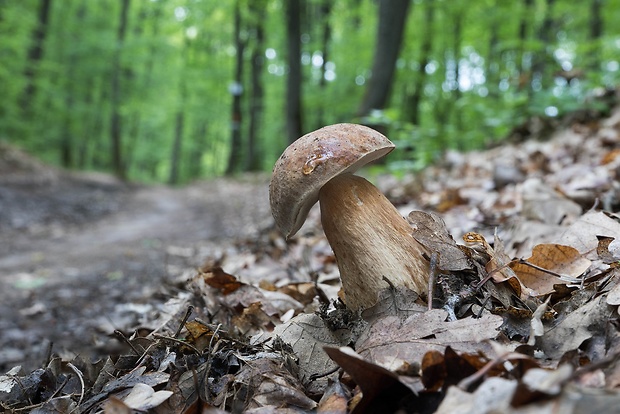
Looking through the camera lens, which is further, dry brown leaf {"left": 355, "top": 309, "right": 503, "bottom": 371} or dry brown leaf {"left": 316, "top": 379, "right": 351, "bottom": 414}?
dry brown leaf {"left": 355, "top": 309, "right": 503, "bottom": 371}

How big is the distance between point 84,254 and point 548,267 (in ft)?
21.5

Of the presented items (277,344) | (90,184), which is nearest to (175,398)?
(277,344)

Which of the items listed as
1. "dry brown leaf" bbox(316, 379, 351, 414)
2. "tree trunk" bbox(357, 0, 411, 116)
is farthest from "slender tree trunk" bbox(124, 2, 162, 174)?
"dry brown leaf" bbox(316, 379, 351, 414)

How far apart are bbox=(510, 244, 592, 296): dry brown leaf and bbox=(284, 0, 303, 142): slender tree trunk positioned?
9013mm

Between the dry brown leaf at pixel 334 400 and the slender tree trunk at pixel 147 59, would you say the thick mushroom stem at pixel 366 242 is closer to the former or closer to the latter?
the dry brown leaf at pixel 334 400

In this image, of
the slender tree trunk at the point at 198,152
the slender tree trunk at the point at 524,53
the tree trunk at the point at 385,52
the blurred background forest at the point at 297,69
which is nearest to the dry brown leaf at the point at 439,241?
the blurred background forest at the point at 297,69

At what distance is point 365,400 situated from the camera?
1.17 m

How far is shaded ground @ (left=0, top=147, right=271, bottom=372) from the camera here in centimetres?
349

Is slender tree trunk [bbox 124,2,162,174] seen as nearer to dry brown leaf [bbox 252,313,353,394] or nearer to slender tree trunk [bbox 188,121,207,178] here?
slender tree trunk [bbox 188,121,207,178]

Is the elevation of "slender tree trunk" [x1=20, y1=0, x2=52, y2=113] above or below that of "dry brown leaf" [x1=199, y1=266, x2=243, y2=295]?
above

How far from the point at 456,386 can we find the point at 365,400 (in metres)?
0.23

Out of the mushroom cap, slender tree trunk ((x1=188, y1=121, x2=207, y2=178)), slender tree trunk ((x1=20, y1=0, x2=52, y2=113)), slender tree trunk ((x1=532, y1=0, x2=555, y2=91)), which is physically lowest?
slender tree trunk ((x1=188, y1=121, x2=207, y2=178))

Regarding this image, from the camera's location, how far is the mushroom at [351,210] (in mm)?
1630

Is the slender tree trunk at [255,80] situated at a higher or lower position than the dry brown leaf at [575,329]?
higher
